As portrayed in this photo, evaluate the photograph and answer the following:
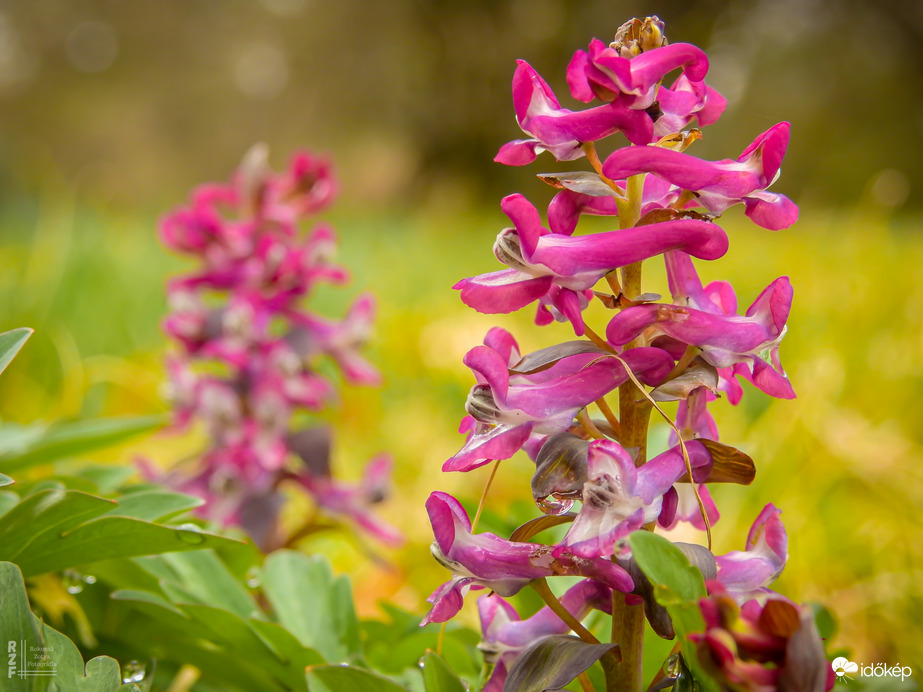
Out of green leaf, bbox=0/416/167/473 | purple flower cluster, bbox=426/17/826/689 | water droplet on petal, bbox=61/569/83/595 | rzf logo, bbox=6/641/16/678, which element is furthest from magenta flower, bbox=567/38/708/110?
green leaf, bbox=0/416/167/473

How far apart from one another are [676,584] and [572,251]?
19 centimetres

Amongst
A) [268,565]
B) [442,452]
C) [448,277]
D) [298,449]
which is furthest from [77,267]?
[268,565]

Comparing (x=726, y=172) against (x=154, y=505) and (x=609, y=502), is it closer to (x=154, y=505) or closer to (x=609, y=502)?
(x=609, y=502)

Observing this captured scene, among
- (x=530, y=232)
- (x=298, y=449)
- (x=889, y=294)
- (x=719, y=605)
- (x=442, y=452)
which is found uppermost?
(x=530, y=232)

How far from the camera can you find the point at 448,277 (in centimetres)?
330

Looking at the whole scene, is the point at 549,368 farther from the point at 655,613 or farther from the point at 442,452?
the point at 442,452

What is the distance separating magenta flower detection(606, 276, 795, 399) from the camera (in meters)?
0.43

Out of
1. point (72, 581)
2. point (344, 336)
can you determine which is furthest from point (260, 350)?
point (72, 581)

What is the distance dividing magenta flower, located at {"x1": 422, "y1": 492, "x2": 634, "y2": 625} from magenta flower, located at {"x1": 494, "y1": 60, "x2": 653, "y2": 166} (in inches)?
9.0

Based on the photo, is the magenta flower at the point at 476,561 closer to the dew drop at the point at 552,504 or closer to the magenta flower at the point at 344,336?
the dew drop at the point at 552,504

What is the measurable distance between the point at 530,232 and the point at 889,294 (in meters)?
2.34

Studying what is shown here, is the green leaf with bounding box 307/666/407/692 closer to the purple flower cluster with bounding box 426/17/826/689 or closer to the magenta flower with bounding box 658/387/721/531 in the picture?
the purple flower cluster with bounding box 426/17/826/689

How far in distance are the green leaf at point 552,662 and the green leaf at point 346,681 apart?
68 mm

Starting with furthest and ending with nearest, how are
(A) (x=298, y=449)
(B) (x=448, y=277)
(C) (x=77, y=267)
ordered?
1. (B) (x=448, y=277)
2. (C) (x=77, y=267)
3. (A) (x=298, y=449)
